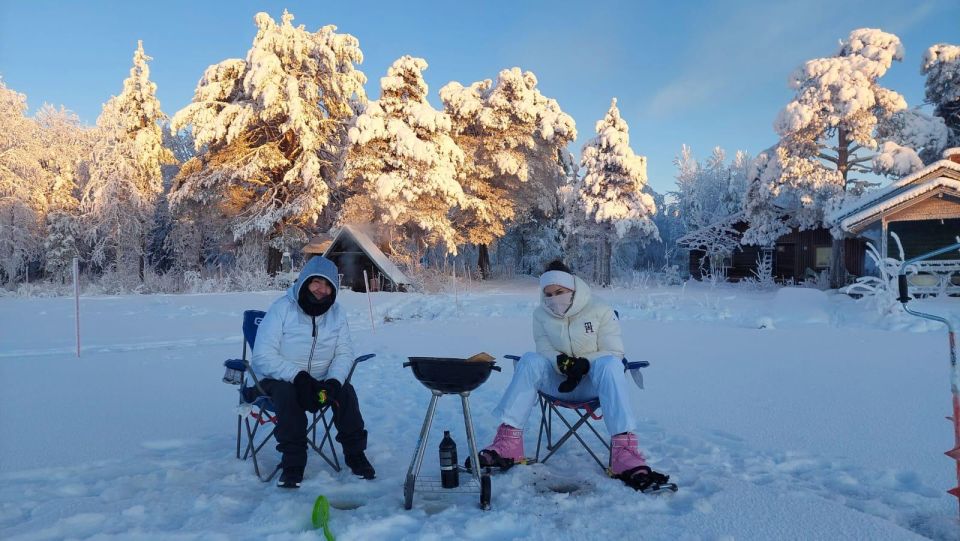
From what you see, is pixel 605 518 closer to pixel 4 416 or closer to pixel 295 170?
pixel 4 416

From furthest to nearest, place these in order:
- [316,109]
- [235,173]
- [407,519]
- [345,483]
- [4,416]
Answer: [316,109] → [235,173] → [4,416] → [345,483] → [407,519]

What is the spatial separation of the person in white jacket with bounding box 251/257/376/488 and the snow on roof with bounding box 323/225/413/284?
13.6m

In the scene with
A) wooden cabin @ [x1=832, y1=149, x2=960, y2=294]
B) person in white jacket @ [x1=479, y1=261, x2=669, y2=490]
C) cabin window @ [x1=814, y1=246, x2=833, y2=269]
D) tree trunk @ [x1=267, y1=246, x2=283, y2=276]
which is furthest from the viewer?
cabin window @ [x1=814, y1=246, x2=833, y2=269]

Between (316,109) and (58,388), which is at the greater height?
(316,109)

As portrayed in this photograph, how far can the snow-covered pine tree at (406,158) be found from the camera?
62.1ft

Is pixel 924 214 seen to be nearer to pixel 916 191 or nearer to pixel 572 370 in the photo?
pixel 916 191

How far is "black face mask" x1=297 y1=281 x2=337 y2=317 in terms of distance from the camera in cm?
352

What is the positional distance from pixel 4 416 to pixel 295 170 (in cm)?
1604

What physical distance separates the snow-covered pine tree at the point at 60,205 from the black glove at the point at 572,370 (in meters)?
23.9

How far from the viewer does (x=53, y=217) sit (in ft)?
71.7

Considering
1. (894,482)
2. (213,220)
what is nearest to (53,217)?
(213,220)

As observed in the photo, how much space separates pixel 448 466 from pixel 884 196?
17832 millimetres

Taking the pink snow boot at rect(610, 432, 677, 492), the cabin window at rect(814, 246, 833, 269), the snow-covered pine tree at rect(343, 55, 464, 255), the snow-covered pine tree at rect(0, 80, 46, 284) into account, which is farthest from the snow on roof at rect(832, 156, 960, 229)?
the snow-covered pine tree at rect(0, 80, 46, 284)

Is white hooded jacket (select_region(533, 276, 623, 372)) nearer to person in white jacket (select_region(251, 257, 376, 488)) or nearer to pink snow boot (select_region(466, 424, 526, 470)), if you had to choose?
pink snow boot (select_region(466, 424, 526, 470))
